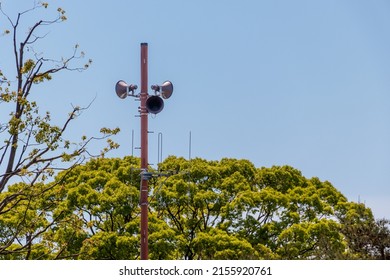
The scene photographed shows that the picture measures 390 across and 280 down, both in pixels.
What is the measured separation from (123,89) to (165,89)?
3.33 feet

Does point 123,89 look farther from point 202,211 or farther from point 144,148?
point 202,211

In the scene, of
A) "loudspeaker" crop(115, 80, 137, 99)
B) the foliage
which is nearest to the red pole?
"loudspeaker" crop(115, 80, 137, 99)

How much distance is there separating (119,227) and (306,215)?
847cm

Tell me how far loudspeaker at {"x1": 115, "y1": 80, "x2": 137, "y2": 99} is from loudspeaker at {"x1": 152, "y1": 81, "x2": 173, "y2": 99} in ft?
2.06

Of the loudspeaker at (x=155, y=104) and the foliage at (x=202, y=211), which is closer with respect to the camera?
the loudspeaker at (x=155, y=104)

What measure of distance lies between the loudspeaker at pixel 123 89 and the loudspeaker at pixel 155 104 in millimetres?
766

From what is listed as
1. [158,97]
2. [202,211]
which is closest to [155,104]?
[158,97]

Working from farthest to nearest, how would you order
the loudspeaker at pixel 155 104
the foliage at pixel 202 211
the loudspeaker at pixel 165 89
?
the foliage at pixel 202 211
the loudspeaker at pixel 165 89
the loudspeaker at pixel 155 104

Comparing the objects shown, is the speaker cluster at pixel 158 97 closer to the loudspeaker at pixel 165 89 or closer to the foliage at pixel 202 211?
the loudspeaker at pixel 165 89

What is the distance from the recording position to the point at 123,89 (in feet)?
51.0

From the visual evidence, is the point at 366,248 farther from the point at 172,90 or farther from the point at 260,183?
the point at 260,183

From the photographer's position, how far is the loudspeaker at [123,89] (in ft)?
50.9

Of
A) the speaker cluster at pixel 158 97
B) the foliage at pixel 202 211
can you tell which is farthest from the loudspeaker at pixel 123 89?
the foliage at pixel 202 211
